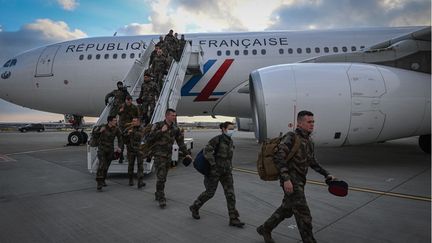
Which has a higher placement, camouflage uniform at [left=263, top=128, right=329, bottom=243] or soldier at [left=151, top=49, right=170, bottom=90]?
soldier at [left=151, top=49, right=170, bottom=90]

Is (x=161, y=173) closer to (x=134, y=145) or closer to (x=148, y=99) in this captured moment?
(x=134, y=145)

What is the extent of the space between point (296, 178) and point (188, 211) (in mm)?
1919

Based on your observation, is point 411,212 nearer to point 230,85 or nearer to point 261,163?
point 261,163

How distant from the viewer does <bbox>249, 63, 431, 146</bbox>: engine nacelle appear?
7.12m

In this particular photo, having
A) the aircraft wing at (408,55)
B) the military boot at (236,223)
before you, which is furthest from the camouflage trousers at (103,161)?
the aircraft wing at (408,55)

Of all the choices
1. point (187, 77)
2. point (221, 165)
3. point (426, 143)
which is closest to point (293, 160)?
point (221, 165)

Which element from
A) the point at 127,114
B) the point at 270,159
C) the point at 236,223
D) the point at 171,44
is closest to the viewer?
the point at 270,159

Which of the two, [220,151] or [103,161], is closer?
[220,151]

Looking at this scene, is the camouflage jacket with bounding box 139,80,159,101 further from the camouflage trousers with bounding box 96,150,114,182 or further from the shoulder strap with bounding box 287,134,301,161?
the shoulder strap with bounding box 287,134,301,161

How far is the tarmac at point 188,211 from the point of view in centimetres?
352

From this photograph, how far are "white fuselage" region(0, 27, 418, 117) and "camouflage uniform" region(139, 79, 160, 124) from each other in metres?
2.75

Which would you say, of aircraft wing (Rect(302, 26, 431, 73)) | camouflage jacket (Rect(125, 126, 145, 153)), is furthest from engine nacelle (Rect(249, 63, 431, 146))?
camouflage jacket (Rect(125, 126, 145, 153))

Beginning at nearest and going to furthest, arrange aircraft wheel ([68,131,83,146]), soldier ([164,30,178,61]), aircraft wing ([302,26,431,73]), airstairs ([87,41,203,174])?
1. airstairs ([87,41,203,174])
2. aircraft wing ([302,26,431,73])
3. soldier ([164,30,178,61])
4. aircraft wheel ([68,131,83,146])

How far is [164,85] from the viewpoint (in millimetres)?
8727
